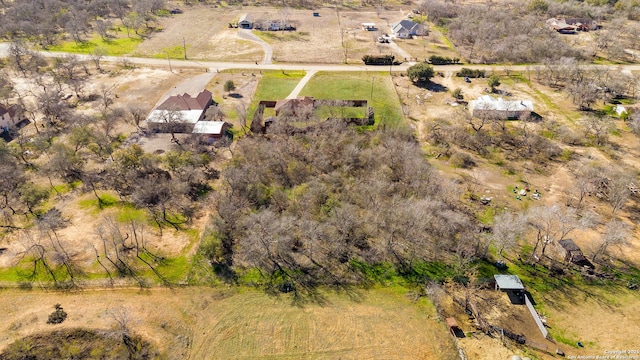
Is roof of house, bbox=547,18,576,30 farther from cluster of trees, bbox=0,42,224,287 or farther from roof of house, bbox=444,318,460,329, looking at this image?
roof of house, bbox=444,318,460,329

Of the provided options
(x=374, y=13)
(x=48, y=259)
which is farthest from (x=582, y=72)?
(x=48, y=259)

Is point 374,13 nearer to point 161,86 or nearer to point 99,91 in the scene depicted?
point 161,86

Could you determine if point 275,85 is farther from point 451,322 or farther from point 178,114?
point 451,322

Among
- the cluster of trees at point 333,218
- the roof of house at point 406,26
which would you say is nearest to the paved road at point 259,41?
the roof of house at point 406,26

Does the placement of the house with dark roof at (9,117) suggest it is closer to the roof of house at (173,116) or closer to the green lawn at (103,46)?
the roof of house at (173,116)

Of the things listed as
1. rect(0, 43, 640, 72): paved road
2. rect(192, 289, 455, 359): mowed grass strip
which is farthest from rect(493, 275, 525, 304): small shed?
rect(0, 43, 640, 72): paved road

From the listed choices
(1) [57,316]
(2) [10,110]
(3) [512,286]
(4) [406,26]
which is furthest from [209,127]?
(4) [406,26]
